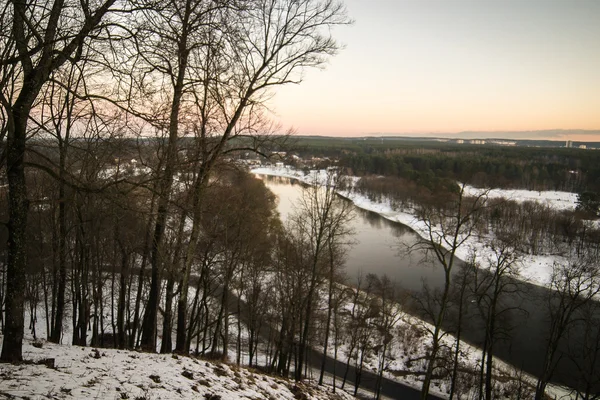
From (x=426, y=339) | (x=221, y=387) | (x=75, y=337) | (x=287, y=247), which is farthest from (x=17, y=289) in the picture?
(x=426, y=339)

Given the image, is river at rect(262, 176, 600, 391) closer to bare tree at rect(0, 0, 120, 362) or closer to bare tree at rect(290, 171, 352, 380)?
bare tree at rect(290, 171, 352, 380)

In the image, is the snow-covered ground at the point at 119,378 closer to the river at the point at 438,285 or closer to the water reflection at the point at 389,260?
the river at the point at 438,285

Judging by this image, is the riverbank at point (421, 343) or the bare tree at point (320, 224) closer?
the bare tree at point (320, 224)

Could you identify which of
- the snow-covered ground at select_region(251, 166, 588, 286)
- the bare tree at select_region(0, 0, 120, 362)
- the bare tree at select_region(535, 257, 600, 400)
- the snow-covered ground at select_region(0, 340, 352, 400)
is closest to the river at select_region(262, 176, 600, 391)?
the bare tree at select_region(535, 257, 600, 400)

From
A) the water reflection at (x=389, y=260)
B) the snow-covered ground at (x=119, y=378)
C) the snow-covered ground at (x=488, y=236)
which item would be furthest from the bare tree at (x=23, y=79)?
the water reflection at (x=389, y=260)

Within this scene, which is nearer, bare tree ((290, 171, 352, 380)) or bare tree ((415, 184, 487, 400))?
bare tree ((415, 184, 487, 400))

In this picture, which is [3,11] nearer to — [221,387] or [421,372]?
[221,387]
